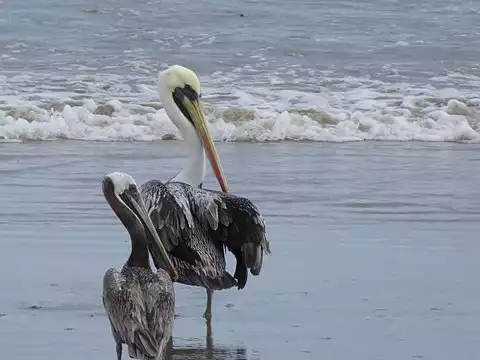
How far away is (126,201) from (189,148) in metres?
1.90

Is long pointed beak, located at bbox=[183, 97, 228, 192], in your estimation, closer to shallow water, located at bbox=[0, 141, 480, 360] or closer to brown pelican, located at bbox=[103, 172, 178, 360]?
shallow water, located at bbox=[0, 141, 480, 360]

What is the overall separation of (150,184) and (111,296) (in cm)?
134

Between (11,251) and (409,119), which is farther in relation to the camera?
(409,119)

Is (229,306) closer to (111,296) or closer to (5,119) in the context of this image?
(111,296)

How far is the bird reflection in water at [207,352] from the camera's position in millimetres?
6602

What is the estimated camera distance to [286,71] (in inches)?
695

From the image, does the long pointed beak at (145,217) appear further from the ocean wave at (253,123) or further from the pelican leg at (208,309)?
the ocean wave at (253,123)

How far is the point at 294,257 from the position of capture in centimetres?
842

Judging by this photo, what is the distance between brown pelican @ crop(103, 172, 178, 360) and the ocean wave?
707 centimetres

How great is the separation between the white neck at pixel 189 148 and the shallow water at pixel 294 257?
2.20 ft

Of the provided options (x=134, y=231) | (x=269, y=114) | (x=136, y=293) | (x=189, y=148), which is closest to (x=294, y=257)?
(x=189, y=148)

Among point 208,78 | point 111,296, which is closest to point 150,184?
point 111,296

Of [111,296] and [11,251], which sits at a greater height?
[111,296]

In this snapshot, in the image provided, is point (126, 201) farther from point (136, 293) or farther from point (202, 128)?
point (202, 128)
